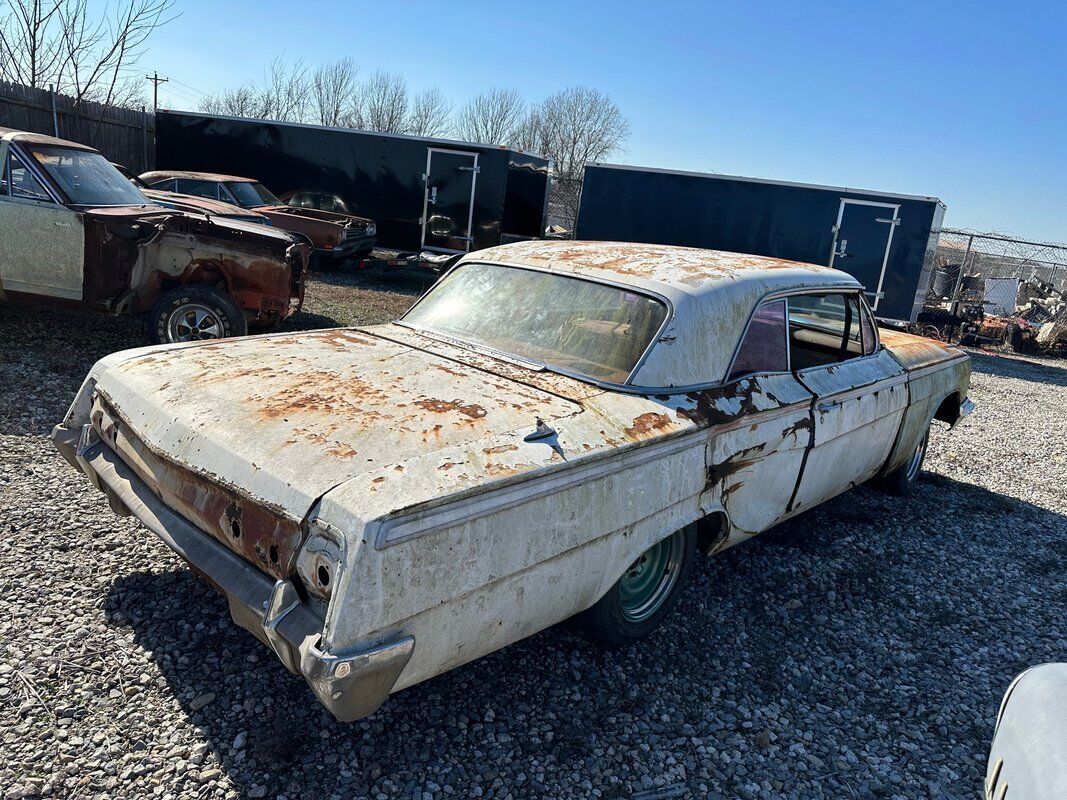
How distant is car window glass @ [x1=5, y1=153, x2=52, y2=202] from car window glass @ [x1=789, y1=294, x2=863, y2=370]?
245 inches

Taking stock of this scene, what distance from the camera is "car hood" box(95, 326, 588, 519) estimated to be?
235cm

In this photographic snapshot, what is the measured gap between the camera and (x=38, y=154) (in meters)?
6.65

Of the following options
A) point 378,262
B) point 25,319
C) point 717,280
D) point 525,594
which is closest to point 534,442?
point 525,594

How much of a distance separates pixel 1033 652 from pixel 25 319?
8.58 meters

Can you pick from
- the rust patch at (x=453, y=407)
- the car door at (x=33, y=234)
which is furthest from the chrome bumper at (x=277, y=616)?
the car door at (x=33, y=234)

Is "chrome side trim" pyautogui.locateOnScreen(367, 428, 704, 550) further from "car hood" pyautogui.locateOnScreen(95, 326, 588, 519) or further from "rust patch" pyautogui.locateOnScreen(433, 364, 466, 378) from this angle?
"rust patch" pyautogui.locateOnScreen(433, 364, 466, 378)

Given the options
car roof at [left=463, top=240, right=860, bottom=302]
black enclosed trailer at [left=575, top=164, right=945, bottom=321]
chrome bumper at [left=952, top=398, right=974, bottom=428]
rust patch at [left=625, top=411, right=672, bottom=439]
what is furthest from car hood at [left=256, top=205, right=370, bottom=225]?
rust patch at [left=625, top=411, right=672, bottom=439]

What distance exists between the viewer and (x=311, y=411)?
8.77 feet

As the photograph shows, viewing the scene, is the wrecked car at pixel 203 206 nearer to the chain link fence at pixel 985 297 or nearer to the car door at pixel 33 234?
the car door at pixel 33 234

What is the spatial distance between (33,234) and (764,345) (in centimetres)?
615

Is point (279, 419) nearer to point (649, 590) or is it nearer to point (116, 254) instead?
point (649, 590)

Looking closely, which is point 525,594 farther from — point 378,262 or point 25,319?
point 378,262

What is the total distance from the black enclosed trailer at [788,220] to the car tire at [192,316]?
27.9 ft

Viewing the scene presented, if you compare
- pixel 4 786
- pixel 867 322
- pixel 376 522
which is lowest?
pixel 4 786
